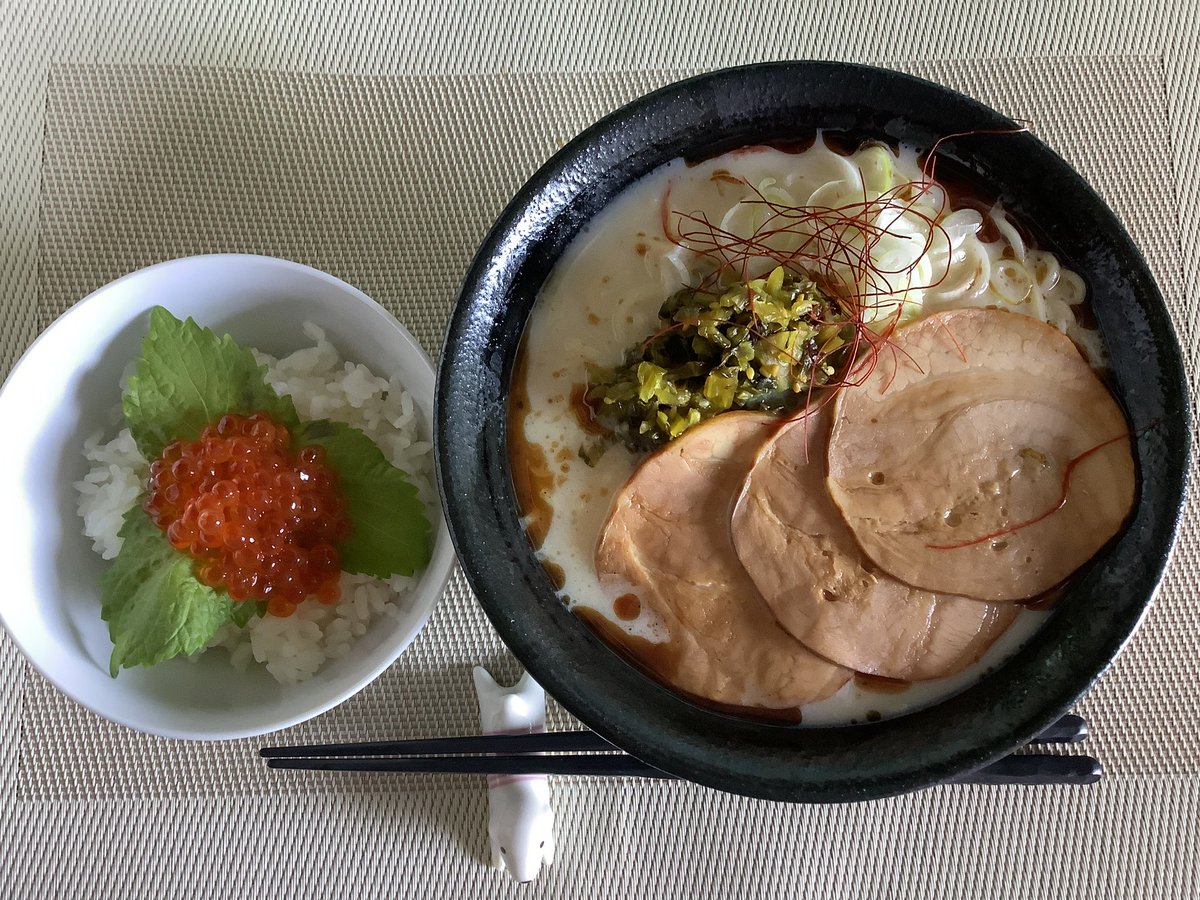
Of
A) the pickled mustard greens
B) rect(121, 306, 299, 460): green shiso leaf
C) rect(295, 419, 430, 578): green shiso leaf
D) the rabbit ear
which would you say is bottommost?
the rabbit ear

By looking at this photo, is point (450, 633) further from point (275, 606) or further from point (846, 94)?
point (846, 94)

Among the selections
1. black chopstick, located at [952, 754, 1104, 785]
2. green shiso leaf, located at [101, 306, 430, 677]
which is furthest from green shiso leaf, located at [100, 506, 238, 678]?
black chopstick, located at [952, 754, 1104, 785]

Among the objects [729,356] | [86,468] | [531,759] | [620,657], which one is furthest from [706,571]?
[86,468]

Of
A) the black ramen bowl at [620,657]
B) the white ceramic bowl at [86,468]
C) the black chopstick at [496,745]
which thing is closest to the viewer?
the black ramen bowl at [620,657]

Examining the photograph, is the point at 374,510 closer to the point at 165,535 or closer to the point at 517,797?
the point at 165,535

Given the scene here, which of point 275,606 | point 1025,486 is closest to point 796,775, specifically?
point 1025,486

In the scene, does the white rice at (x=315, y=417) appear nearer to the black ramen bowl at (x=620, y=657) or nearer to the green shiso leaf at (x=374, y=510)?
the green shiso leaf at (x=374, y=510)

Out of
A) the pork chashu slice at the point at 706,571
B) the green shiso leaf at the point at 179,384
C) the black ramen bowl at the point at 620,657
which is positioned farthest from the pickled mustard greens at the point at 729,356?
the green shiso leaf at the point at 179,384

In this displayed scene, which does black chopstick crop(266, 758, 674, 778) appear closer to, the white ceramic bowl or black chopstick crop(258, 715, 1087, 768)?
black chopstick crop(258, 715, 1087, 768)

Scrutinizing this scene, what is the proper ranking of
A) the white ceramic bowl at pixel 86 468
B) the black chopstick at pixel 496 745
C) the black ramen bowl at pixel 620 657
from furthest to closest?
the black chopstick at pixel 496 745, the white ceramic bowl at pixel 86 468, the black ramen bowl at pixel 620 657
